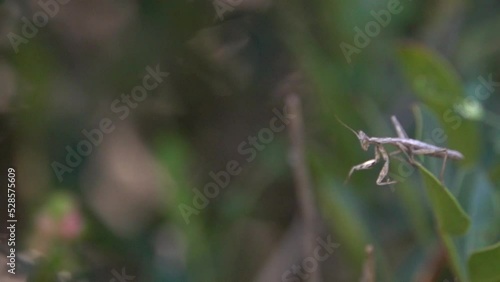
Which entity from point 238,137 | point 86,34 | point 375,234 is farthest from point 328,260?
point 86,34

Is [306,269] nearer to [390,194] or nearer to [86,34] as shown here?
[390,194]

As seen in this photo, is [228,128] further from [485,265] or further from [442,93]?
[485,265]

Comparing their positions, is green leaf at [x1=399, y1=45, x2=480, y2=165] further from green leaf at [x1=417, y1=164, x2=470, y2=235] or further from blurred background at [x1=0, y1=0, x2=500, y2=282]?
green leaf at [x1=417, y1=164, x2=470, y2=235]

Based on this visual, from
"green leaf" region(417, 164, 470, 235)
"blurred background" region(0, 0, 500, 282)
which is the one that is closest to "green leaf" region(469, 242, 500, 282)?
"green leaf" region(417, 164, 470, 235)

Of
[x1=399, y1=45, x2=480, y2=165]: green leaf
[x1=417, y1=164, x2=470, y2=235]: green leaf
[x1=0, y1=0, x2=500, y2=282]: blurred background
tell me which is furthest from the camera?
[x1=0, y1=0, x2=500, y2=282]: blurred background

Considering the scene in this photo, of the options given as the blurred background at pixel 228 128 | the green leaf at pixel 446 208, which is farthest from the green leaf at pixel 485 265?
the blurred background at pixel 228 128

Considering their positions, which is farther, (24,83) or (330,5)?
(330,5)

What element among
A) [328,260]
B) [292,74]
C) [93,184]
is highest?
[292,74]
